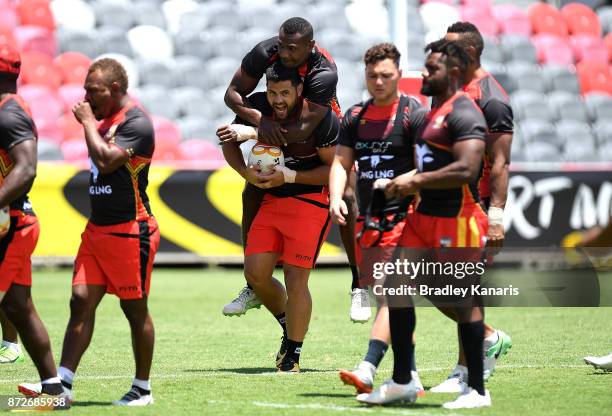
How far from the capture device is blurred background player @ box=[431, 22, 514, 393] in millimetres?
7480

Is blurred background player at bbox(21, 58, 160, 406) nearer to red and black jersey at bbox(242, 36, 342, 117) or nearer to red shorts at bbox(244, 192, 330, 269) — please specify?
red shorts at bbox(244, 192, 330, 269)

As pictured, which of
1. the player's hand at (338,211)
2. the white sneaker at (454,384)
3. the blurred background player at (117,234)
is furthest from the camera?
the white sneaker at (454,384)

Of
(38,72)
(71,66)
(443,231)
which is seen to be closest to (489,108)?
(443,231)

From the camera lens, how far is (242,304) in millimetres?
9406

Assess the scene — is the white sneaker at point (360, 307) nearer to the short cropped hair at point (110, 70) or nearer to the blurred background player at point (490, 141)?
the blurred background player at point (490, 141)

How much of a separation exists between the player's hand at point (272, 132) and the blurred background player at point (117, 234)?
1894 millimetres

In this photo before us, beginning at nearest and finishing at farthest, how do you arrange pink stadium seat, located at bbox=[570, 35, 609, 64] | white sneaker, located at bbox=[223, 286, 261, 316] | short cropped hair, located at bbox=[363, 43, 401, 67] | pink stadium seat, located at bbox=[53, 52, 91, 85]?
short cropped hair, located at bbox=[363, 43, 401, 67] < white sneaker, located at bbox=[223, 286, 261, 316] < pink stadium seat, located at bbox=[53, 52, 91, 85] < pink stadium seat, located at bbox=[570, 35, 609, 64]

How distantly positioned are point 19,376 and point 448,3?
16.3 metres

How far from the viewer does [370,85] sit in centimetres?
736

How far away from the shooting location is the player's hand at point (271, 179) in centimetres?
870

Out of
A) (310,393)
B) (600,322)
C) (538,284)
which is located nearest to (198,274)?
(538,284)

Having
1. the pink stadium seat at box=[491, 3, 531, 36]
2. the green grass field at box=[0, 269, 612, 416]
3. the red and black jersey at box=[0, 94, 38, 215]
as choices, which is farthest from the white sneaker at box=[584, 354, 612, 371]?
the pink stadium seat at box=[491, 3, 531, 36]

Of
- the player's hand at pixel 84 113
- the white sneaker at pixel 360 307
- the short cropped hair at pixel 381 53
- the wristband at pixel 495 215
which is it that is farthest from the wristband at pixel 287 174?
the player's hand at pixel 84 113

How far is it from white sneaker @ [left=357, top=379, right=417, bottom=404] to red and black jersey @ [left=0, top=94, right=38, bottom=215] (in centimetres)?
253
